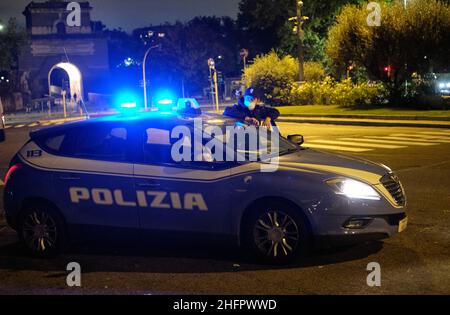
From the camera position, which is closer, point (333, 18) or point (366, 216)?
point (366, 216)

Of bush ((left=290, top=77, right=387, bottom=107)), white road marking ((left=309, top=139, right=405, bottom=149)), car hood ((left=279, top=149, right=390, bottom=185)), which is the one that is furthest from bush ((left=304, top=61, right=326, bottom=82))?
car hood ((left=279, top=149, right=390, bottom=185))

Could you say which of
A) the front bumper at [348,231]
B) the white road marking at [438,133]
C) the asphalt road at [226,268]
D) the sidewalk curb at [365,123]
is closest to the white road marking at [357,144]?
the white road marking at [438,133]

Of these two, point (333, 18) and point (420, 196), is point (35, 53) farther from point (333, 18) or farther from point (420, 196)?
point (420, 196)

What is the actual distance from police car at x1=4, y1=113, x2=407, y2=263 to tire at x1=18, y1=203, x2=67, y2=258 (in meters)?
0.01

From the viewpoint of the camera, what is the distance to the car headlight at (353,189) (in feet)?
20.4

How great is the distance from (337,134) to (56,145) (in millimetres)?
16504

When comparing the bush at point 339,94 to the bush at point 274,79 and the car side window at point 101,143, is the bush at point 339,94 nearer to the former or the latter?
the bush at point 274,79

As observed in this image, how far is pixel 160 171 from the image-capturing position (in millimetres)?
6613

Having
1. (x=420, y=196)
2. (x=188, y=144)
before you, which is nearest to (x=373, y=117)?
(x=420, y=196)

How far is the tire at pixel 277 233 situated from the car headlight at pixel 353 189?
1.42 feet

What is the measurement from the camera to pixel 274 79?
138 ft

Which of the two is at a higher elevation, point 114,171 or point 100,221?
point 114,171

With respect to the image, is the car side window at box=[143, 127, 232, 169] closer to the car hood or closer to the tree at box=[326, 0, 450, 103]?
the car hood

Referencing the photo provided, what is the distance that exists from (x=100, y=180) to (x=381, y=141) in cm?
1376
